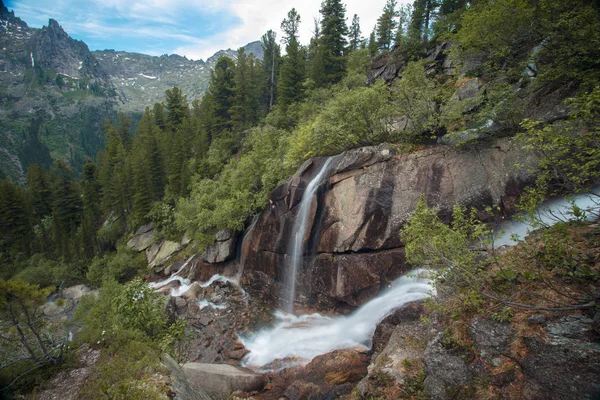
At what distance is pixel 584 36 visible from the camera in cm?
1045

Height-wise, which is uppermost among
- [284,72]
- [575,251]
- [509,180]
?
[284,72]

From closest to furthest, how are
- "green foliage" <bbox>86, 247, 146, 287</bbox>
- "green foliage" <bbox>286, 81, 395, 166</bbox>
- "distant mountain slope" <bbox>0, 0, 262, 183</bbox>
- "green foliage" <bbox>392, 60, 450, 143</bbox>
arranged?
"green foliage" <bbox>392, 60, 450, 143</bbox>
"green foliage" <bbox>286, 81, 395, 166</bbox>
"green foliage" <bbox>86, 247, 146, 287</bbox>
"distant mountain slope" <bbox>0, 0, 262, 183</bbox>

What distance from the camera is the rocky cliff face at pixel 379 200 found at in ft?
43.7

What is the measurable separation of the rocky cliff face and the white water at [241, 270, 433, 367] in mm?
724

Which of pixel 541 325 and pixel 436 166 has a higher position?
pixel 436 166

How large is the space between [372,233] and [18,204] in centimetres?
6220

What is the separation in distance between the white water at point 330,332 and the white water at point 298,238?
1990 mm

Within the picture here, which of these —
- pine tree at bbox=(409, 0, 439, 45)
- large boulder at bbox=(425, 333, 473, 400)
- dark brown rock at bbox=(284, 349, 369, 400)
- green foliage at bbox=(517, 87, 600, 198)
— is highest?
pine tree at bbox=(409, 0, 439, 45)

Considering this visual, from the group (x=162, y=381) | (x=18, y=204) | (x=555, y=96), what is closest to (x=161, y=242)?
Result: (x=162, y=381)

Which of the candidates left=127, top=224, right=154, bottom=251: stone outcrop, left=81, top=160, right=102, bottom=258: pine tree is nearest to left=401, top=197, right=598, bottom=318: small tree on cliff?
left=127, top=224, right=154, bottom=251: stone outcrop

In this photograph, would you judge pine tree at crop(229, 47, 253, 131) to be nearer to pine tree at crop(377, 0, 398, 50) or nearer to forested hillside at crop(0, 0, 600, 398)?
forested hillside at crop(0, 0, 600, 398)

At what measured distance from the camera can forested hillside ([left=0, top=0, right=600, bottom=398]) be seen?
7117mm

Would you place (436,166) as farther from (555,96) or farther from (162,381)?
(162,381)

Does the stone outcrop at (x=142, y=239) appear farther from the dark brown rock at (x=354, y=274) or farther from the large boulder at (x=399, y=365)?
the large boulder at (x=399, y=365)
